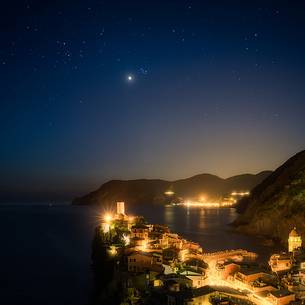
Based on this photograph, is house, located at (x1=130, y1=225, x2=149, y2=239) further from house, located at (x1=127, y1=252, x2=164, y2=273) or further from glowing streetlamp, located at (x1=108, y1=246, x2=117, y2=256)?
house, located at (x1=127, y1=252, x2=164, y2=273)

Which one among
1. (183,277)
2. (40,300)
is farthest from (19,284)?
(183,277)

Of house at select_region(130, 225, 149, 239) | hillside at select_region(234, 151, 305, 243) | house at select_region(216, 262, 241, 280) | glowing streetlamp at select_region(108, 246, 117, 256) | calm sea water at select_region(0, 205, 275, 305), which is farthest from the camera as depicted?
hillside at select_region(234, 151, 305, 243)

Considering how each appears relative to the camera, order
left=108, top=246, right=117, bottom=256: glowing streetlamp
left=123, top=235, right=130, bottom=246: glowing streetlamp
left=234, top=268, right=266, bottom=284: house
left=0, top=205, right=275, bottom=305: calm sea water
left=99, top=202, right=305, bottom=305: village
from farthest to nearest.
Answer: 1. left=123, top=235, right=130, bottom=246: glowing streetlamp
2. left=0, top=205, right=275, bottom=305: calm sea water
3. left=108, top=246, right=117, bottom=256: glowing streetlamp
4. left=234, top=268, right=266, bottom=284: house
5. left=99, top=202, right=305, bottom=305: village

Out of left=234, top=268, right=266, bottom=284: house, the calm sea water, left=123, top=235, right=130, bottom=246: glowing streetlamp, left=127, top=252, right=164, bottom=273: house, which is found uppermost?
left=123, top=235, right=130, bottom=246: glowing streetlamp

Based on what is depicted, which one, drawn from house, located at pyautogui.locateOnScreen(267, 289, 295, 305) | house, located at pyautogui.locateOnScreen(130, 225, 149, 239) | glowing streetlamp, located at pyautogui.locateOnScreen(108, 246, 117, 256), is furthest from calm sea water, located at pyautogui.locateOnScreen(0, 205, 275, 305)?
house, located at pyautogui.locateOnScreen(267, 289, 295, 305)

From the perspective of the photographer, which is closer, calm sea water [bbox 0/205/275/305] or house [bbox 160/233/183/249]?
calm sea water [bbox 0/205/275/305]

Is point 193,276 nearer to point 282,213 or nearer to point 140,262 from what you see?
point 140,262

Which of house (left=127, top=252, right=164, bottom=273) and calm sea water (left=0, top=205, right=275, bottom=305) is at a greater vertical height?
house (left=127, top=252, right=164, bottom=273)

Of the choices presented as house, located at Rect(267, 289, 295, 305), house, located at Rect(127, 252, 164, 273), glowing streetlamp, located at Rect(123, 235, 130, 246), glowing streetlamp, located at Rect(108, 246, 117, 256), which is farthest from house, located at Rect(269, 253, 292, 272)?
glowing streetlamp, located at Rect(108, 246, 117, 256)
